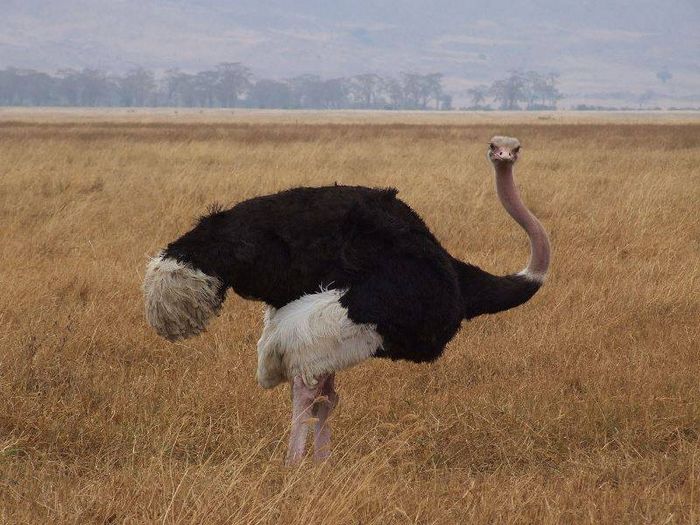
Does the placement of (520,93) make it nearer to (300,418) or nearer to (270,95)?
(270,95)

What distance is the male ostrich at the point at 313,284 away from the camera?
3.75 meters

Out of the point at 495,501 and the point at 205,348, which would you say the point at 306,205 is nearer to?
the point at 495,501

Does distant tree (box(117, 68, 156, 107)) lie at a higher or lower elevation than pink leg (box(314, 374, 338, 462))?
lower

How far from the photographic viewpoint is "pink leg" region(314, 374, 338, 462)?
4016mm

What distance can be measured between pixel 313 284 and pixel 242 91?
146 metres

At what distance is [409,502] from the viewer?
353 cm

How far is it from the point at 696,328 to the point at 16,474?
3780 millimetres

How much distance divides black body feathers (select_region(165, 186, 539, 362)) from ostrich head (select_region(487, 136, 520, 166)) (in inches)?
22.3

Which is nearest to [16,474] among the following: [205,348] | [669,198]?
[205,348]

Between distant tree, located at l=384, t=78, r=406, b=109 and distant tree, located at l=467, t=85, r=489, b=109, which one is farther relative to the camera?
distant tree, located at l=467, t=85, r=489, b=109

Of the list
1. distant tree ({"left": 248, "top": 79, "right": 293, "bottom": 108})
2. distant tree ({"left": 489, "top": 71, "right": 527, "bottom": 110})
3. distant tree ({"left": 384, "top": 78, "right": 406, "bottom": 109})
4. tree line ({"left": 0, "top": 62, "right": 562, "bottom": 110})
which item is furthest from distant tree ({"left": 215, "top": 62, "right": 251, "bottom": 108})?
distant tree ({"left": 489, "top": 71, "right": 527, "bottom": 110})

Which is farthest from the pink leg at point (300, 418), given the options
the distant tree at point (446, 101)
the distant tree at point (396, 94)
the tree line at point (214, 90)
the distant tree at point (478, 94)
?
the distant tree at point (446, 101)

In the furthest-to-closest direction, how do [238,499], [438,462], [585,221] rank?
[585,221]
[438,462]
[238,499]

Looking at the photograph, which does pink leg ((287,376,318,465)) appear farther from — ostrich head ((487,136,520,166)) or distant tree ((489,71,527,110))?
distant tree ((489,71,527,110))
